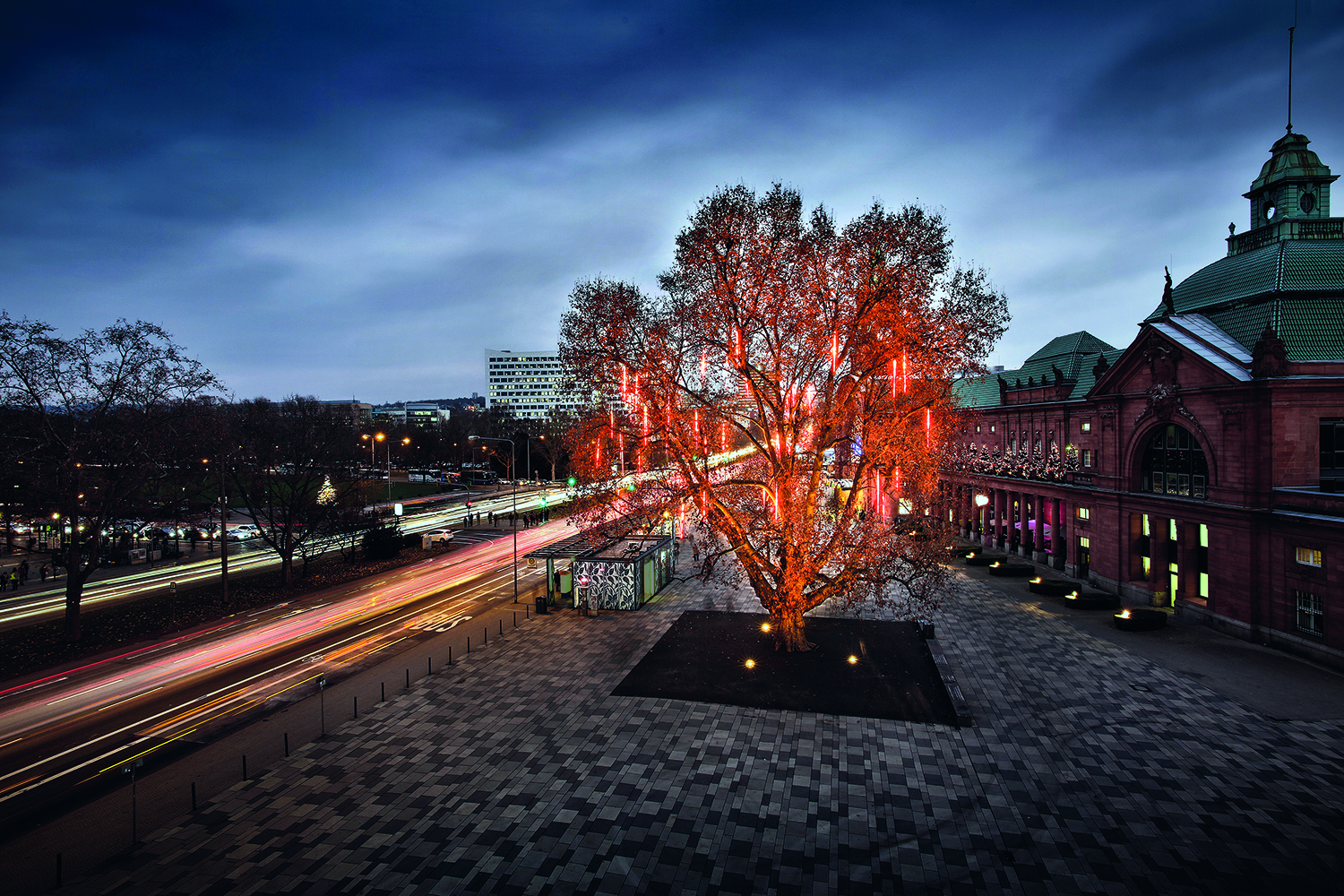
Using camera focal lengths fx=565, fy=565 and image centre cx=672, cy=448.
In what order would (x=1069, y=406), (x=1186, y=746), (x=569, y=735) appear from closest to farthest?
1. (x=1186, y=746)
2. (x=569, y=735)
3. (x=1069, y=406)

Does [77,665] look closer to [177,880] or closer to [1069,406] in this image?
[177,880]

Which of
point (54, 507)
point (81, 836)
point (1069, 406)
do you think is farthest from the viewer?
point (1069, 406)

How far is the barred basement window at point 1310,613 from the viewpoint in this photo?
20.0 m

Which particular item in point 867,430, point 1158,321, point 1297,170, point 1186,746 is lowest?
point 1186,746

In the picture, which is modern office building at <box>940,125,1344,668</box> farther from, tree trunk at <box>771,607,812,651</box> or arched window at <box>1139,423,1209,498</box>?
tree trunk at <box>771,607,812,651</box>

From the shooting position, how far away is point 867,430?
18266mm

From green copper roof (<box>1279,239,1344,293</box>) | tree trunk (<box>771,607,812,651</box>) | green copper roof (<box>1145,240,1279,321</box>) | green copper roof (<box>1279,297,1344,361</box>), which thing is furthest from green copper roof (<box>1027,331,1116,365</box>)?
tree trunk (<box>771,607,812,651</box>)

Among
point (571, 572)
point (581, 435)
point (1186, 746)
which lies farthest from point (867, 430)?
point (571, 572)

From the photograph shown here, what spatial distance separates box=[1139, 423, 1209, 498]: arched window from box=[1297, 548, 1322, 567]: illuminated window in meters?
3.99

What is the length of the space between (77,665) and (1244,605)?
1771 inches

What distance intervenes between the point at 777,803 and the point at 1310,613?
73.8 ft

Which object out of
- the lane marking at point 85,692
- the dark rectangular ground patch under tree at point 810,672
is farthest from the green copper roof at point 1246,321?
the lane marking at point 85,692

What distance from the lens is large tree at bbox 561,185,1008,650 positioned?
17.8 meters

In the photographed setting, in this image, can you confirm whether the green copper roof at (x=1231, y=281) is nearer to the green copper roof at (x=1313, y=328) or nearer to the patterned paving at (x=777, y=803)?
the green copper roof at (x=1313, y=328)
